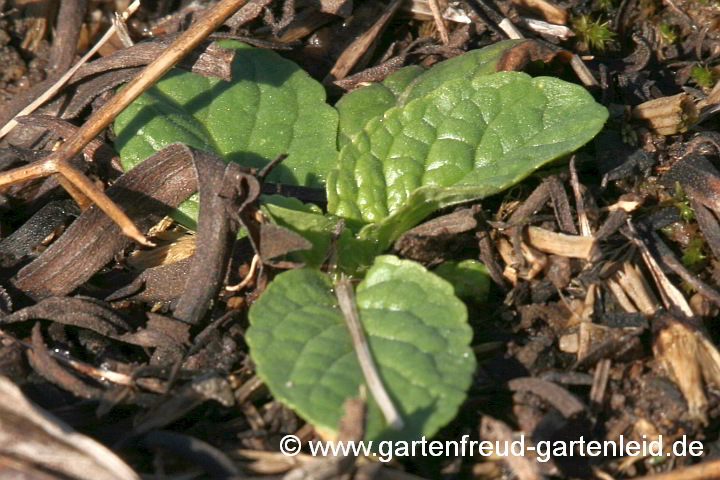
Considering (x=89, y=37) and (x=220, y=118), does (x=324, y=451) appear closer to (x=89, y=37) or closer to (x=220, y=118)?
(x=220, y=118)

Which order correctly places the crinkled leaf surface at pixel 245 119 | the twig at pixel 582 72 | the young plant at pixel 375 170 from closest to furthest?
1. the young plant at pixel 375 170
2. the crinkled leaf surface at pixel 245 119
3. the twig at pixel 582 72

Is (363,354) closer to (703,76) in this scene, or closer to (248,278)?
(248,278)

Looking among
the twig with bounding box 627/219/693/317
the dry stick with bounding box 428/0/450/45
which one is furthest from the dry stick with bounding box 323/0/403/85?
the twig with bounding box 627/219/693/317

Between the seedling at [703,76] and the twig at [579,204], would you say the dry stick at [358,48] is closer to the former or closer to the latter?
the twig at [579,204]

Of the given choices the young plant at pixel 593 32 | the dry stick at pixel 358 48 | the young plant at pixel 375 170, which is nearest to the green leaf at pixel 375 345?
the young plant at pixel 375 170

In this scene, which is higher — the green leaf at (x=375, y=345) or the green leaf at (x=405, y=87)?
the green leaf at (x=405, y=87)

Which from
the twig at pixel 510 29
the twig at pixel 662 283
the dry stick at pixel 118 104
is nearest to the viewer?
the twig at pixel 662 283

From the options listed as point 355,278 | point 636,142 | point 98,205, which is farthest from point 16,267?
point 636,142

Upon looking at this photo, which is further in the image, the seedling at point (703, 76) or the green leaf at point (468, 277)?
the seedling at point (703, 76)
